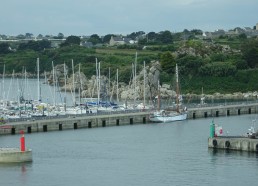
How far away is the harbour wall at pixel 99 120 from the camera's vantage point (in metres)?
84.5

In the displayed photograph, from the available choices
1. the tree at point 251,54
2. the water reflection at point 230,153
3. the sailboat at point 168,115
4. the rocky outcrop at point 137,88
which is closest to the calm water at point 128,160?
the water reflection at point 230,153

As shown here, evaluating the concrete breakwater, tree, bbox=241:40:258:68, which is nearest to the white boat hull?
the concrete breakwater

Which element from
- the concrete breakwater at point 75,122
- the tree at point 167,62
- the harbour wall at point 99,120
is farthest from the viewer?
the tree at point 167,62

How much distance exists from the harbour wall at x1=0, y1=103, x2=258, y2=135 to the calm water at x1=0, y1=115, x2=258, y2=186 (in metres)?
1.56

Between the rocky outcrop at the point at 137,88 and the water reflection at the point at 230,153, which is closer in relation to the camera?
the water reflection at the point at 230,153

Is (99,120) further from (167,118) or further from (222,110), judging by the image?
(222,110)

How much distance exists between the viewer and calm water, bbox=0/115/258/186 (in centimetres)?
5956

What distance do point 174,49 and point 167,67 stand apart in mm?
22240

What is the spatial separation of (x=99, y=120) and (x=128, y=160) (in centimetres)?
2429

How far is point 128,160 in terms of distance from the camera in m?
67.7

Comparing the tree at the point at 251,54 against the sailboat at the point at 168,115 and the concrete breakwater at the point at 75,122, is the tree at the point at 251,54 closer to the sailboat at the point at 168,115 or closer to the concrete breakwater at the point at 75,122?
the sailboat at the point at 168,115

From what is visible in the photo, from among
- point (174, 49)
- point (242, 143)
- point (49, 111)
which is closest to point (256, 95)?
point (174, 49)

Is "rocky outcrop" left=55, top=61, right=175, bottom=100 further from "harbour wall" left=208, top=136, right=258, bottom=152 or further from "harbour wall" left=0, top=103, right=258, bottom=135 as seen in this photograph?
"harbour wall" left=208, top=136, right=258, bottom=152

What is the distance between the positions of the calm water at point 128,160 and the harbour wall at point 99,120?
5.13 ft
